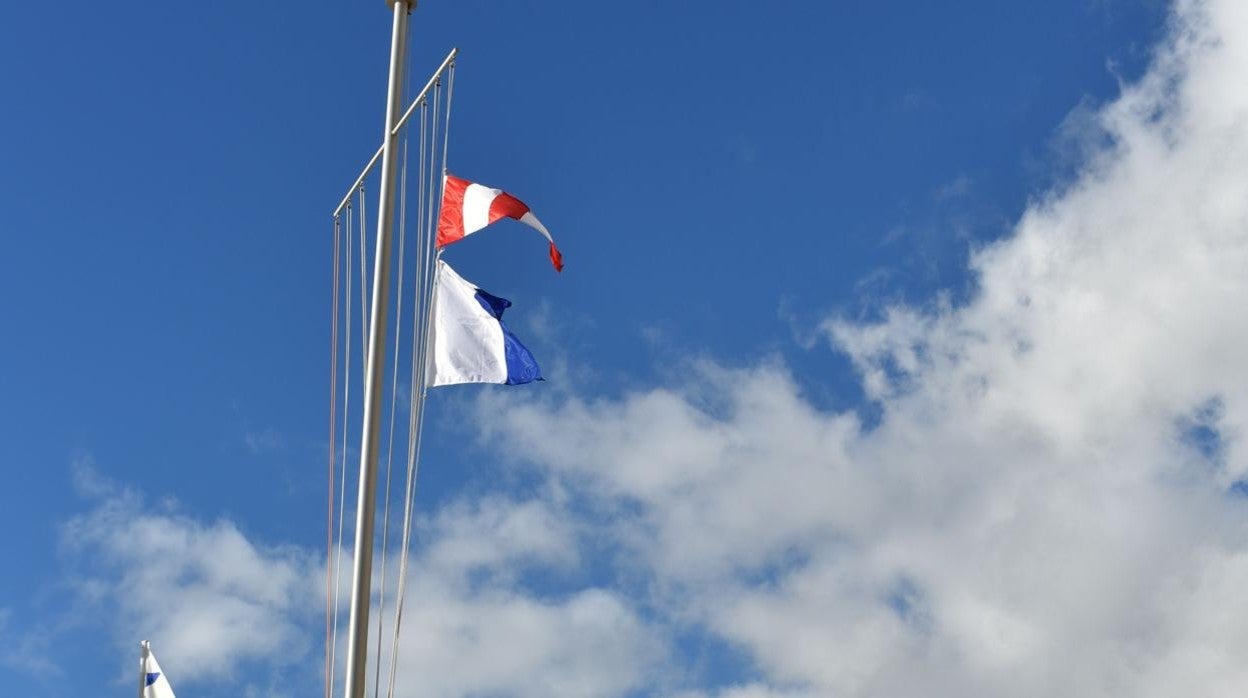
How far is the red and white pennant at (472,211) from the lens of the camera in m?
27.8

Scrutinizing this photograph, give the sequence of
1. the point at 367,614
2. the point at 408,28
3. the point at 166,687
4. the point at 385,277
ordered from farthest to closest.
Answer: the point at 166,687 < the point at 408,28 < the point at 385,277 < the point at 367,614

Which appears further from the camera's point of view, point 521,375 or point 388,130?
point 521,375

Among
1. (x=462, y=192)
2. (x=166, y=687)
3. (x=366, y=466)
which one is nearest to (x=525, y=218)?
(x=462, y=192)

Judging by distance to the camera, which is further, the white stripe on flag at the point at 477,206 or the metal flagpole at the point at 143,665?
the metal flagpole at the point at 143,665

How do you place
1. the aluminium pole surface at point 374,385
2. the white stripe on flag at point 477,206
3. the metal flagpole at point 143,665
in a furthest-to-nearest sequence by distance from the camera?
the metal flagpole at point 143,665
the white stripe on flag at point 477,206
the aluminium pole surface at point 374,385

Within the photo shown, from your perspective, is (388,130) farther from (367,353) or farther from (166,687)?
(166,687)

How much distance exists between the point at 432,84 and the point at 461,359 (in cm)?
560

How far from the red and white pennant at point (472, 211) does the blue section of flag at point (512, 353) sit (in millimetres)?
1380

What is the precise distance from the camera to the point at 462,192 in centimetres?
2823

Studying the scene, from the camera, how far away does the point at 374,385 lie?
23.5 metres

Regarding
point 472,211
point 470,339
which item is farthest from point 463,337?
point 472,211

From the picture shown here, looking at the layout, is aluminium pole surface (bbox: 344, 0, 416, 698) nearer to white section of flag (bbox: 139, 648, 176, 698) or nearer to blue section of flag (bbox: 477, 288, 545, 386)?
blue section of flag (bbox: 477, 288, 545, 386)

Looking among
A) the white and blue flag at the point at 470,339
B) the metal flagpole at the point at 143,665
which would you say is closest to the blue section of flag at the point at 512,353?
the white and blue flag at the point at 470,339

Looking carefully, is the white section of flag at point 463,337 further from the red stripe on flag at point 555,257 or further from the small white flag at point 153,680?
the small white flag at point 153,680
